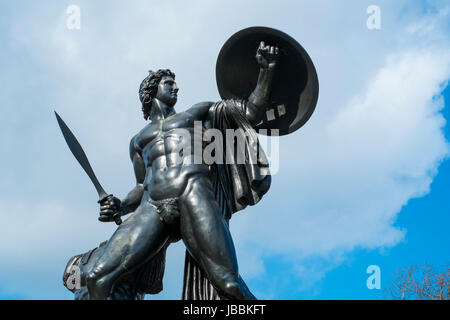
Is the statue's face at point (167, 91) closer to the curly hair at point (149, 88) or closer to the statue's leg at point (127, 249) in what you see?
the curly hair at point (149, 88)

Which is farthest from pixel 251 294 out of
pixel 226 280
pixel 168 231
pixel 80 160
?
pixel 80 160

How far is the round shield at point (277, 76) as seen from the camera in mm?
9898

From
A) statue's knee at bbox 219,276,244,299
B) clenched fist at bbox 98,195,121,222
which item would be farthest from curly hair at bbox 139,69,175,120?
statue's knee at bbox 219,276,244,299

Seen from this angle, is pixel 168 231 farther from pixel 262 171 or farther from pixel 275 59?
pixel 275 59

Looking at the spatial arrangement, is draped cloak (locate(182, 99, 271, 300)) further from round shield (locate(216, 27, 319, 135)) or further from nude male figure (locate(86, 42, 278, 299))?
round shield (locate(216, 27, 319, 135))

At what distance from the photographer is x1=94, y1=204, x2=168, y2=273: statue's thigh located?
8391mm

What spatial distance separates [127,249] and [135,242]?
0.13 meters

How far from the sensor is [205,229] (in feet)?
27.4

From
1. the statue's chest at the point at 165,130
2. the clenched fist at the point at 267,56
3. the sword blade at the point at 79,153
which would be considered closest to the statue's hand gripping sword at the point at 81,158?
the sword blade at the point at 79,153

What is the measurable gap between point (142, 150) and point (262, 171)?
5.73 ft

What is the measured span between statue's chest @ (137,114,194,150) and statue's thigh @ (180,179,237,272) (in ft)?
2.97

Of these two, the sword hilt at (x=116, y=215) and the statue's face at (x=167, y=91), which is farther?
the statue's face at (x=167, y=91)

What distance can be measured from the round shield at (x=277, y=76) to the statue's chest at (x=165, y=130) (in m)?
1.08

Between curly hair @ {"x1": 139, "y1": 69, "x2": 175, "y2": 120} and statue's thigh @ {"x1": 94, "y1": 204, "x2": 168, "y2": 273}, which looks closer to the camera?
statue's thigh @ {"x1": 94, "y1": 204, "x2": 168, "y2": 273}
